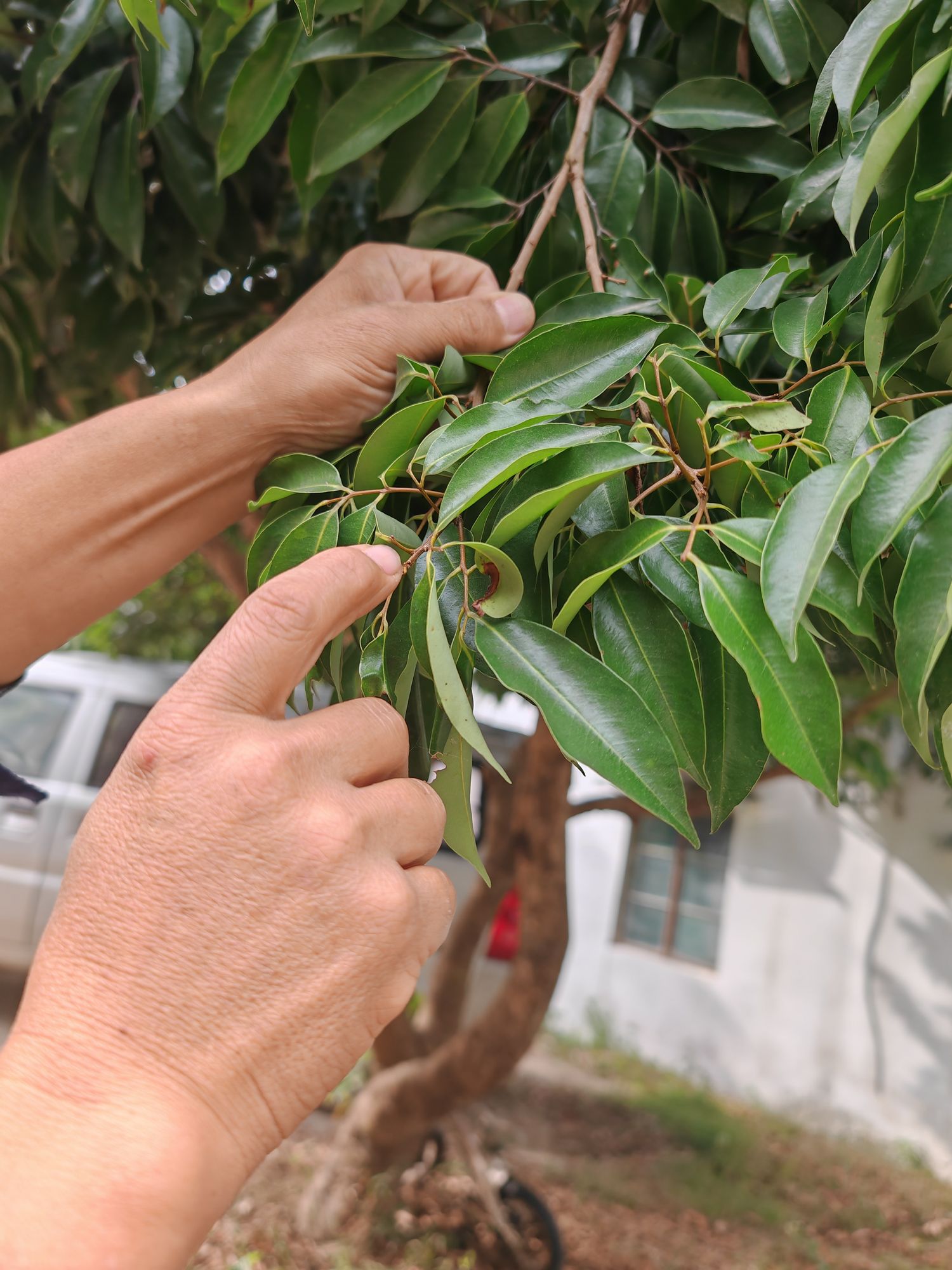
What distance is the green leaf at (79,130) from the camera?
34.8 inches

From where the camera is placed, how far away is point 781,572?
0.38 meters

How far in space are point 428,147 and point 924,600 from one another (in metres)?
0.64

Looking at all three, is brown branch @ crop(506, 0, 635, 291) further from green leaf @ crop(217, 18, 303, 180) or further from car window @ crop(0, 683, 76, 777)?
car window @ crop(0, 683, 76, 777)

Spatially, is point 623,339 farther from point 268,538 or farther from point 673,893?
point 673,893

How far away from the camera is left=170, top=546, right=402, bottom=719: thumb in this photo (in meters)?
0.46

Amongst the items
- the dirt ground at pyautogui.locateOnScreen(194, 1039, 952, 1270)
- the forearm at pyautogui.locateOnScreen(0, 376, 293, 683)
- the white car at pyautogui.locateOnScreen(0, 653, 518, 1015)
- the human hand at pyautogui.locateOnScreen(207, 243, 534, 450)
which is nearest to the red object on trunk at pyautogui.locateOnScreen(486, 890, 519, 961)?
the white car at pyautogui.locateOnScreen(0, 653, 518, 1015)

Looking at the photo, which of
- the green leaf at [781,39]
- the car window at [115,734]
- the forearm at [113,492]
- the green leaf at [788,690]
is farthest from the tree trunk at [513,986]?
the car window at [115,734]

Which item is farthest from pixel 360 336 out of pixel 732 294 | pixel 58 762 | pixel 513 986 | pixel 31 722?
pixel 31 722

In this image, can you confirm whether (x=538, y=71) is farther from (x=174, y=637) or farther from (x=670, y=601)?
(x=174, y=637)

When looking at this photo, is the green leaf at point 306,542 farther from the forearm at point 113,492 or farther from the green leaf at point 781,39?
the green leaf at point 781,39

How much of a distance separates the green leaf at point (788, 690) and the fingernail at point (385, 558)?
0.59 feet

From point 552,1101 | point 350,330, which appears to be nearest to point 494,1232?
point 552,1101

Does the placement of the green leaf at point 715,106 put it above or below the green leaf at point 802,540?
above

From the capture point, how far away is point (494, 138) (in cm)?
80
